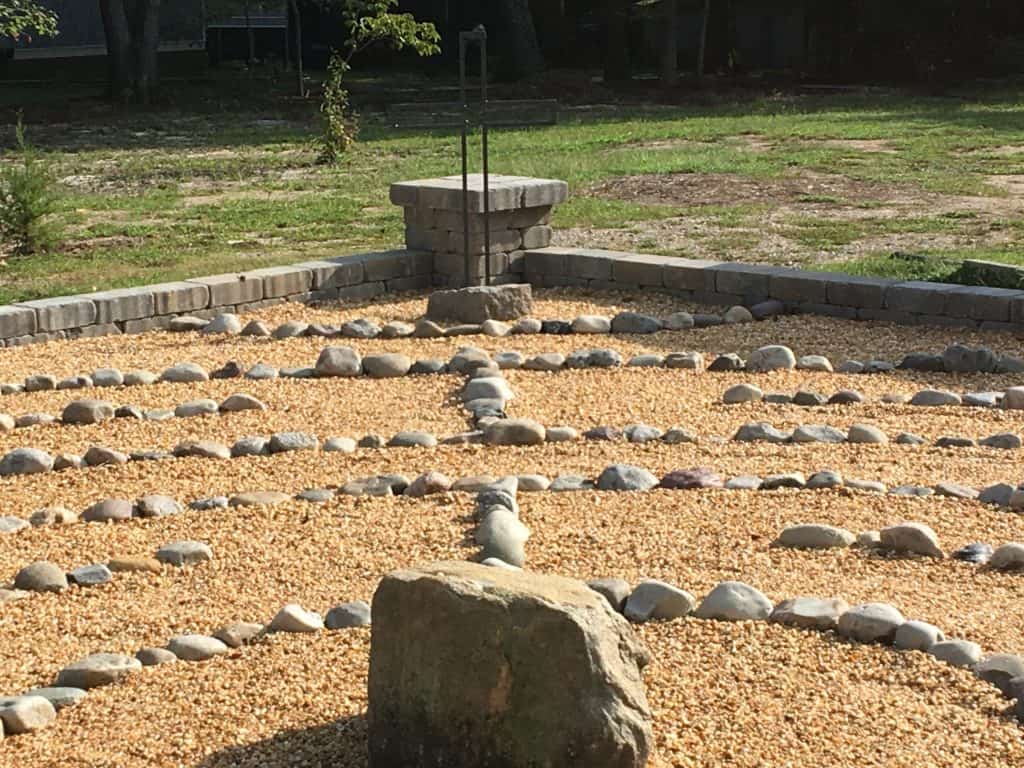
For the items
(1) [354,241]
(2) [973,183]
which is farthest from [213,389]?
(2) [973,183]

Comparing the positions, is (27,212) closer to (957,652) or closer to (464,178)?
(464,178)

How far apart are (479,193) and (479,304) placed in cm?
119

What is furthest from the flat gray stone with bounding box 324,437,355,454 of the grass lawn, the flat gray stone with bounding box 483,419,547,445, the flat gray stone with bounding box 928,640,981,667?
the grass lawn

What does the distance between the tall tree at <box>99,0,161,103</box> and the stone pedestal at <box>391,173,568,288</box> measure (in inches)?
556

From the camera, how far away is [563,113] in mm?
20922

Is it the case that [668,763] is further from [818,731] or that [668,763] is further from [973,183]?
[973,183]

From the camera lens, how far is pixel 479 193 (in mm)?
9922

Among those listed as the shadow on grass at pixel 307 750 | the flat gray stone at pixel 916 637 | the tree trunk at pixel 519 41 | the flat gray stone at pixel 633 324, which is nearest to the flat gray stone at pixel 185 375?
the flat gray stone at pixel 633 324

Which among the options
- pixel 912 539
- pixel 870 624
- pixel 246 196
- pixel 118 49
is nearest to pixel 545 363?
pixel 912 539

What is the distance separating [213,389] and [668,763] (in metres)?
4.40

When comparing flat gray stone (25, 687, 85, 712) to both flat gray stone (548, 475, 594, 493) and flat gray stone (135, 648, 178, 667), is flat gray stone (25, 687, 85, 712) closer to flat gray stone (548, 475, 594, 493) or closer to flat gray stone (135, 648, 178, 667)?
flat gray stone (135, 648, 178, 667)

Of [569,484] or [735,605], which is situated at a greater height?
[735,605]

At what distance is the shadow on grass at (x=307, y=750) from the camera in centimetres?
359

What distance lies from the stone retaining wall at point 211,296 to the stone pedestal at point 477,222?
0.15 meters
